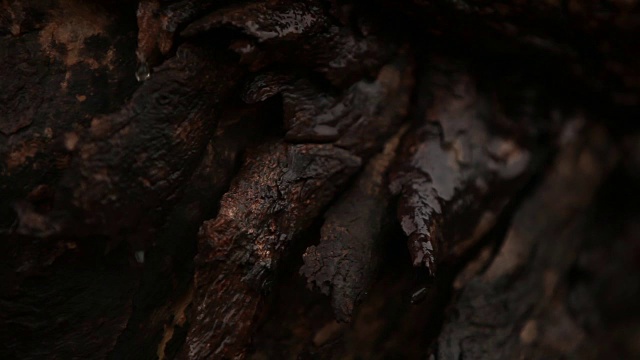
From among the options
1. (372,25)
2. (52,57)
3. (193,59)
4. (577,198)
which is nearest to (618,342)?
(577,198)

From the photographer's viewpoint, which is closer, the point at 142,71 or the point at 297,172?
the point at 142,71

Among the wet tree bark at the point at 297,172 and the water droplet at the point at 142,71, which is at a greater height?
the water droplet at the point at 142,71

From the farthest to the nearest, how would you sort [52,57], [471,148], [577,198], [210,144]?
[577,198] → [471,148] → [210,144] → [52,57]

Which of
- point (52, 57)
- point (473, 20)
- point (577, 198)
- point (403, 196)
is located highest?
point (52, 57)

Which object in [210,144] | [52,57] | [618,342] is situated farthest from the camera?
[618,342]

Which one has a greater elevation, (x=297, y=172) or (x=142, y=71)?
(x=142, y=71)

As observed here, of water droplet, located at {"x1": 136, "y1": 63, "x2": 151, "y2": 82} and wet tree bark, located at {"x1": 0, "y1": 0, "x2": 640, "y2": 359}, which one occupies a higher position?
water droplet, located at {"x1": 136, "y1": 63, "x2": 151, "y2": 82}

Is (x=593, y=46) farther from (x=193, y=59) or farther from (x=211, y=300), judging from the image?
(x=211, y=300)

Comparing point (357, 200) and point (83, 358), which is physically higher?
point (357, 200)
